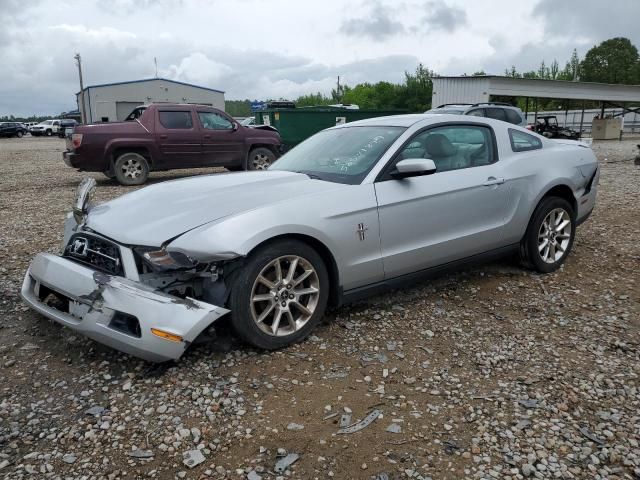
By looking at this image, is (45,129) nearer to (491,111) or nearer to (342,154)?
(491,111)

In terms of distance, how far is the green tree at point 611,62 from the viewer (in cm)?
6041

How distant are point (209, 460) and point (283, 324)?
1176 mm

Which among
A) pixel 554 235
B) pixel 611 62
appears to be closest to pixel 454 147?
pixel 554 235

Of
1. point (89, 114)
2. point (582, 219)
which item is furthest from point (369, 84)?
point (582, 219)

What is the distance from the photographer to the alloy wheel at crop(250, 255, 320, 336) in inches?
130

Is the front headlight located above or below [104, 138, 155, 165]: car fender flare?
below

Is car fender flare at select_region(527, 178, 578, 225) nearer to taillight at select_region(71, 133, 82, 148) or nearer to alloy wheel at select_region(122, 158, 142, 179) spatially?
alloy wheel at select_region(122, 158, 142, 179)

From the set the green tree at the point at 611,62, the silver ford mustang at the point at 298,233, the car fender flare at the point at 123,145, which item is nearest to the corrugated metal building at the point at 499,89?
the car fender flare at the point at 123,145

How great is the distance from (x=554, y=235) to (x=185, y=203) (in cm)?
344

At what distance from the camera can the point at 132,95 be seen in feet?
Answer: 137

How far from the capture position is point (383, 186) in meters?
3.77

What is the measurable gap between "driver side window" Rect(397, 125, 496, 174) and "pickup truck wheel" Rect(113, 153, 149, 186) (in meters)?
8.41

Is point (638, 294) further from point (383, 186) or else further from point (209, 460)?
point (209, 460)

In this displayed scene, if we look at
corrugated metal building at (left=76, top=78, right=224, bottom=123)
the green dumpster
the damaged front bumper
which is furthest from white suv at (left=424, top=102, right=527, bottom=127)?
corrugated metal building at (left=76, top=78, right=224, bottom=123)
